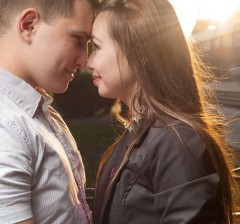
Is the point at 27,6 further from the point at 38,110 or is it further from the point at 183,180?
the point at 183,180

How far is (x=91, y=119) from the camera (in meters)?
9.77

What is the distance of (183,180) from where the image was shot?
5.11ft

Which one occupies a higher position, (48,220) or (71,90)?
(48,220)

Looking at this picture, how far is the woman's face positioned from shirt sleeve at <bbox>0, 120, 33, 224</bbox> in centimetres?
57

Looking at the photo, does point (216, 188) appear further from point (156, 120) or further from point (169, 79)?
point (169, 79)

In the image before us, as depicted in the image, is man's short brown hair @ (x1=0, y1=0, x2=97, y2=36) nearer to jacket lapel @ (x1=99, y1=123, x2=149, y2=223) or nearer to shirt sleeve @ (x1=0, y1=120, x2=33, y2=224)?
shirt sleeve @ (x1=0, y1=120, x2=33, y2=224)

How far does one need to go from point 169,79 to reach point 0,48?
74 centimetres

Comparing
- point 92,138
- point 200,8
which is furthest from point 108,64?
point 92,138

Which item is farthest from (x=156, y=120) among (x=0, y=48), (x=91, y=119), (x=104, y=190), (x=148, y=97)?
(x=91, y=119)

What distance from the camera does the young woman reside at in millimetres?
1580

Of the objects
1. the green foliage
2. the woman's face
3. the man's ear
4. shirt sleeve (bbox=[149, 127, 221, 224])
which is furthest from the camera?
the green foliage

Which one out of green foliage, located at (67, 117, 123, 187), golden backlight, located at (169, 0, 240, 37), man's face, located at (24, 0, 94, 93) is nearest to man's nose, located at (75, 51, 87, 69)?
man's face, located at (24, 0, 94, 93)

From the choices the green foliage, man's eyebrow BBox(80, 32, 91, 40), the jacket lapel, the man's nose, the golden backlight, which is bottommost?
the green foliage

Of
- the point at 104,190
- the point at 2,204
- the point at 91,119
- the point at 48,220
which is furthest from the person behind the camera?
the point at 91,119
